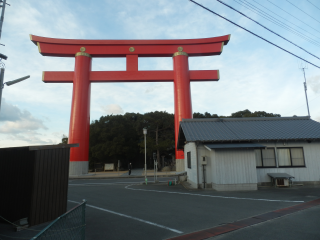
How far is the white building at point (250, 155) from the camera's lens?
37.3 feet

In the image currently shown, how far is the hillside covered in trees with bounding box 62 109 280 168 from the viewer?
110 feet

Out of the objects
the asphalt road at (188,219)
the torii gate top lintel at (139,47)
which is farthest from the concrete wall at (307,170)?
the torii gate top lintel at (139,47)

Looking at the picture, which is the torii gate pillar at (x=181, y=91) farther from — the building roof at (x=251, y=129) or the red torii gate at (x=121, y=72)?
the building roof at (x=251, y=129)

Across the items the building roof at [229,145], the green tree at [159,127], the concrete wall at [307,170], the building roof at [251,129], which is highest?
the green tree at [159,127]

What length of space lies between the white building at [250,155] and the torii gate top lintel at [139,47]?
13.7 meters

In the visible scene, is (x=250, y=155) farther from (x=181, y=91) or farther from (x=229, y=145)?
(x=181, y=91)

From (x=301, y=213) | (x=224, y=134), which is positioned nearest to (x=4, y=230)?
(x=301, y=213)

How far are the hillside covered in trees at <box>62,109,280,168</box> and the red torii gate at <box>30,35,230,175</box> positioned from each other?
9.79 metres

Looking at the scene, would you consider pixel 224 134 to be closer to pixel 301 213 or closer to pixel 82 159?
pixel 301 213

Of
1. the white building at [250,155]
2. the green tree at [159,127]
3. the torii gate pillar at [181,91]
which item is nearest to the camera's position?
the white building at [250,155]

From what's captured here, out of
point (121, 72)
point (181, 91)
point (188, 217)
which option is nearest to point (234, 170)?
point (188, 217)

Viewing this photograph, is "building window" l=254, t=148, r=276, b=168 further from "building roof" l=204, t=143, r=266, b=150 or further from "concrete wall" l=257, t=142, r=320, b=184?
"building roof" l=204, t=143, r=266, b=150

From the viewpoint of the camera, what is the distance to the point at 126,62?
2462cm

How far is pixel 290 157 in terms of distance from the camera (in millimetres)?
12711
